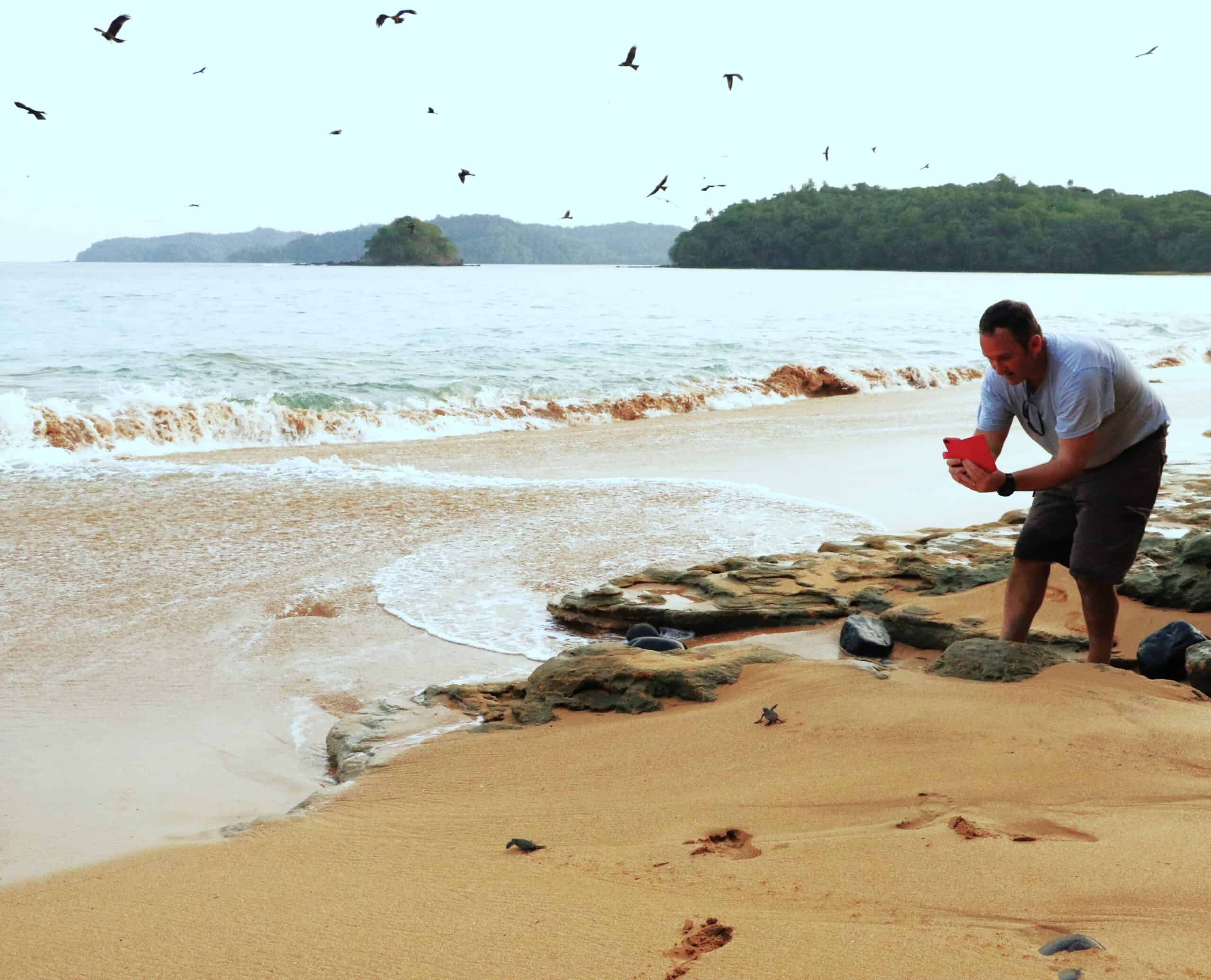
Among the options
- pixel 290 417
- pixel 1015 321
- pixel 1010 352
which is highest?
pixel 1015 321

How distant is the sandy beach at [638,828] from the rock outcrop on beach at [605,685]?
0.30 ft

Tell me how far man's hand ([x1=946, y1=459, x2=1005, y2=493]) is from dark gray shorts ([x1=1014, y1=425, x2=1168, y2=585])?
468mm

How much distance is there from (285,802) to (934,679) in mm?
2360

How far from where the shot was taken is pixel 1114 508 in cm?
389

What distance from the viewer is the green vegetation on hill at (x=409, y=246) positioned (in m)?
106

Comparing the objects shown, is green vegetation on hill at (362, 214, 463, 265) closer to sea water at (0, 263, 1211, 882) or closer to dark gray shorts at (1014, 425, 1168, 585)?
sea water at (0, 263, 1211, 882)

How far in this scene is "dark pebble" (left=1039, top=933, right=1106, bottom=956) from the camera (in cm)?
196

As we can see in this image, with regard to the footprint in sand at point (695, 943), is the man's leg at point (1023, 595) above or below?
above

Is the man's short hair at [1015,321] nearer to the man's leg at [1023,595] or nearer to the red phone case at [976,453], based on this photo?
the red phone case at [976,453]

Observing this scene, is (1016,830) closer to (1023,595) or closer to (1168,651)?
(1023,595)

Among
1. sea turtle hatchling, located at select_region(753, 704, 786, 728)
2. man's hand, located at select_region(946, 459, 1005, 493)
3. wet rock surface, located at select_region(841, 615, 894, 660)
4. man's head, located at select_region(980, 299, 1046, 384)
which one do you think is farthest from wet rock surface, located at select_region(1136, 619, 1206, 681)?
sea turtle hatchling, located at select_region(753, 704, 786, 728)

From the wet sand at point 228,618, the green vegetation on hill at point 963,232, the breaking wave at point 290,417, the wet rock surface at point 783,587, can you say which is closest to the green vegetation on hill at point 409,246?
the green vegetation on hill at point 963,232

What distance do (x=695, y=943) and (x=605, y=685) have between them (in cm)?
198

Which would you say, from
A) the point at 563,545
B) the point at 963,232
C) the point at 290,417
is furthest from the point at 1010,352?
the point at 963,232
